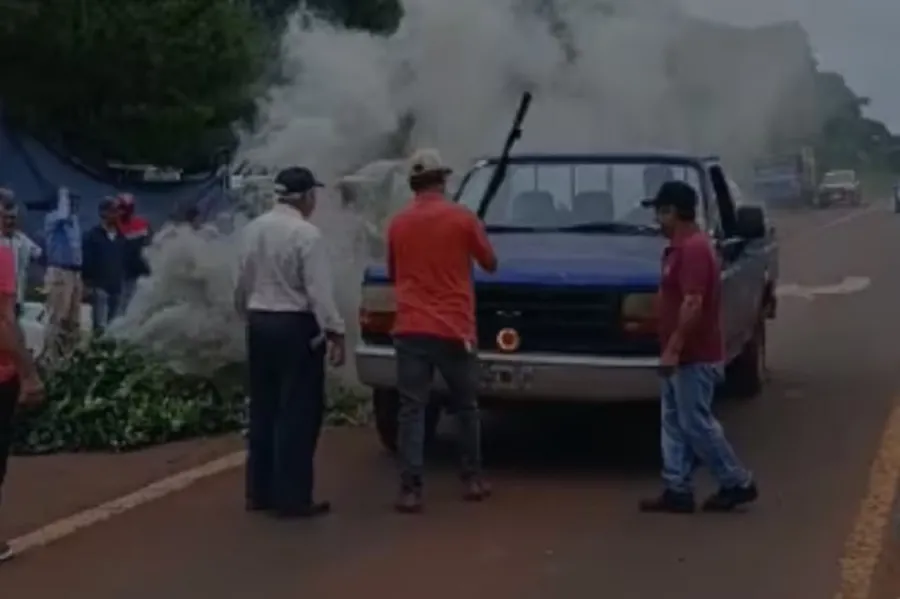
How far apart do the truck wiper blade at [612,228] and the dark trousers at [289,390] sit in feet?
8.25

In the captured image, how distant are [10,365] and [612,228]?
438cm

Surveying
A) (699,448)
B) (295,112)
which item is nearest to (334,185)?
(295,112)

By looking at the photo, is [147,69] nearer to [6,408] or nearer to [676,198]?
[676,198]

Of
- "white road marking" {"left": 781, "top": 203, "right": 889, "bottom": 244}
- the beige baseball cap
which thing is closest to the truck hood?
the beige baseball cap

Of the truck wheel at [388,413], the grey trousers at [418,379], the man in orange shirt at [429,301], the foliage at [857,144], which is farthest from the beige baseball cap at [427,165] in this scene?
the foliage at [857,144]

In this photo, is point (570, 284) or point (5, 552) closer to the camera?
point (5, 552)

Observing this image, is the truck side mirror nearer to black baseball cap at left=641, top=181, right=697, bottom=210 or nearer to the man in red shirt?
black baseball cap at left=641, top=181, right=697, bottom=210

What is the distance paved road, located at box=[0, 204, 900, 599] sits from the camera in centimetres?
825

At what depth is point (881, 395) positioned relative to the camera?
46.7ft

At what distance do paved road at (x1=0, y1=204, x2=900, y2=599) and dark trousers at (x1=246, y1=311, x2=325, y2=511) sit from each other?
236 mm

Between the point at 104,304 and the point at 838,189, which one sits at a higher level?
the point at 838,189

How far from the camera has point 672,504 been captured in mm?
9781

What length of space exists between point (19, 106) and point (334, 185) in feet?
25.1

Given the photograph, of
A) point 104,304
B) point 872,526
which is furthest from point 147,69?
point 872,526
